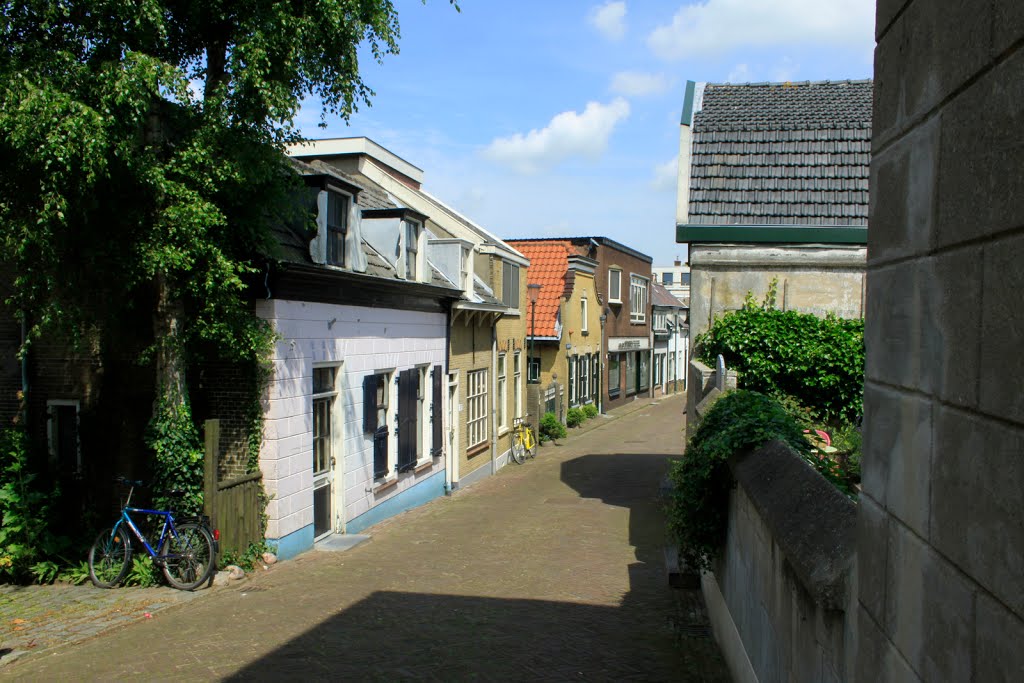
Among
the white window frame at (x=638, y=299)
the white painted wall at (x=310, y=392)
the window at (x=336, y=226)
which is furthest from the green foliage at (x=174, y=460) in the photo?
the white window frame at (x=638, y=299)

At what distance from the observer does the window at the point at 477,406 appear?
64.6ft

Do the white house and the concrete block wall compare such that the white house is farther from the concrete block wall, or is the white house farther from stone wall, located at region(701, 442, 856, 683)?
the concrete block wall

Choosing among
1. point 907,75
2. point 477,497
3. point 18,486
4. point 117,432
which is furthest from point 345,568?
point 907,75

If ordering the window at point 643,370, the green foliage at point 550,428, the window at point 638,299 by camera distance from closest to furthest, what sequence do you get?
the green foliage at point 550,428
the window at point 638,299
the window at point 643,370

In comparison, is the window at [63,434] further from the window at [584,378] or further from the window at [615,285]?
the window at [615,285]

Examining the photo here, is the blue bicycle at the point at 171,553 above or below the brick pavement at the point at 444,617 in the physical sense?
above

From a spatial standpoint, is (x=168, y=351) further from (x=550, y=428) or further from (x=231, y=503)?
(x=550, y=428)

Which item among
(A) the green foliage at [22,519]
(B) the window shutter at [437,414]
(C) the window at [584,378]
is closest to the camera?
(A) the green foliage at [22,519]

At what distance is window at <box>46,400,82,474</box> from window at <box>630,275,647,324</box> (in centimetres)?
3099

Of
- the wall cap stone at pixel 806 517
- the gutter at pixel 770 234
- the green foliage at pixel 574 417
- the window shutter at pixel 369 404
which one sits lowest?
the green foliage at pixel 574 417

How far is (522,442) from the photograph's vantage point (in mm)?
23438

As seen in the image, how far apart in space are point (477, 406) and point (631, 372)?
22714 mm

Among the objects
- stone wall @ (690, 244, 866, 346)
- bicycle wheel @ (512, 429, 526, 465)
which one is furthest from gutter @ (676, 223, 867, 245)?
bicycle wheel @ (512, 429, 526, 465)

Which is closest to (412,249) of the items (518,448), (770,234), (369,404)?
(369,404)
